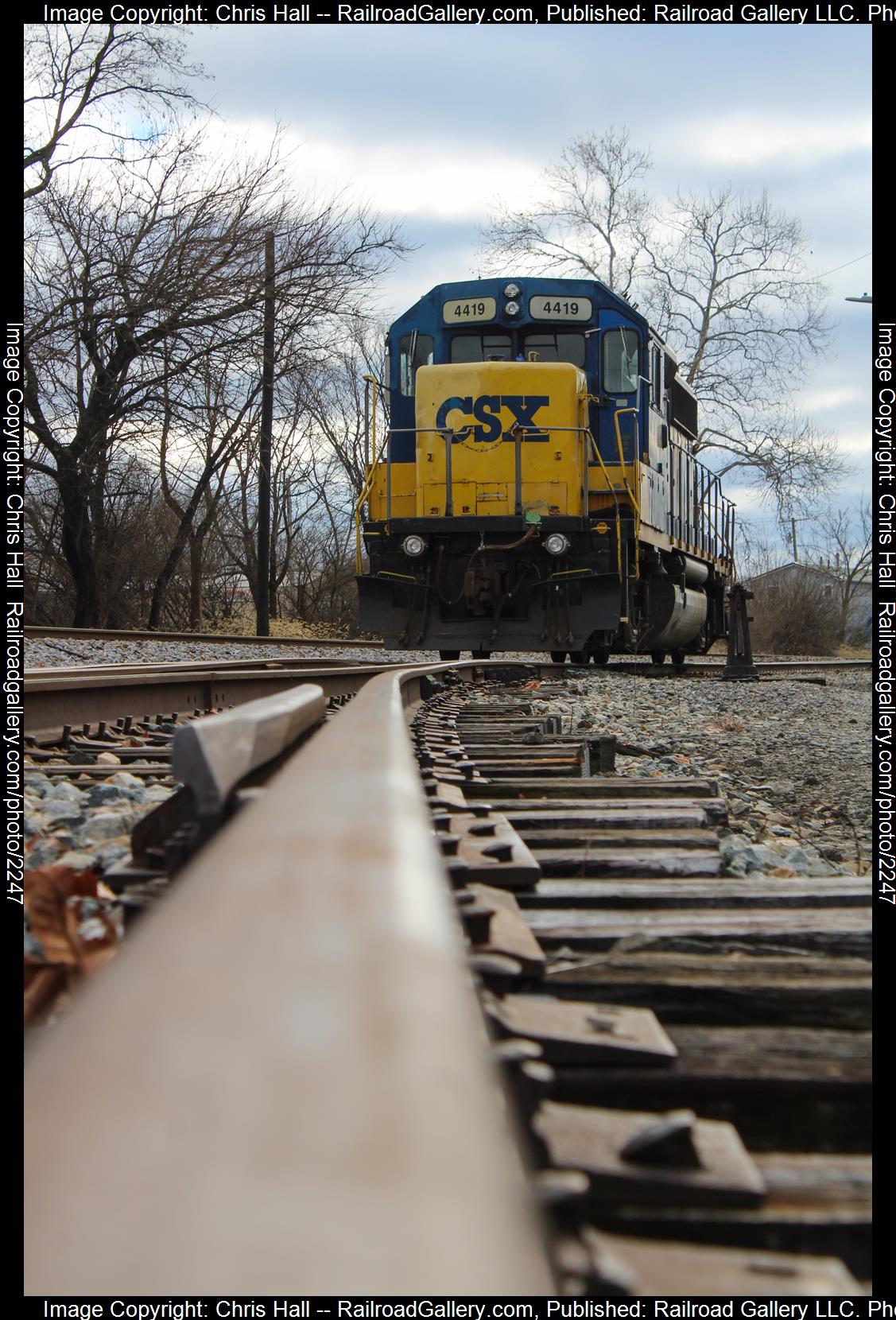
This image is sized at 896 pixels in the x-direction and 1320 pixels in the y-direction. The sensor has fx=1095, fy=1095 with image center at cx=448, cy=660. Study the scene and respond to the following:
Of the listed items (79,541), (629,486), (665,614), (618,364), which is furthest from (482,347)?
(79,541)

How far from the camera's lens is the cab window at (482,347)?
9.91 m

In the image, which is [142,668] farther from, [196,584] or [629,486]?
[196,584]

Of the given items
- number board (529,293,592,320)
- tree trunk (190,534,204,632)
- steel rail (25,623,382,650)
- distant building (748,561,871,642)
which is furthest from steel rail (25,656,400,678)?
distant building (748,561,871,642)

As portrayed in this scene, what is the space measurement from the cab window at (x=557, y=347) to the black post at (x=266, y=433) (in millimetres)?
7102

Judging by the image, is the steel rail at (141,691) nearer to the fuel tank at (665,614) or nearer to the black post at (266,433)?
the fuel tank at (665,614)

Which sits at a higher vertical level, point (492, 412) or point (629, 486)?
point (492, 412)

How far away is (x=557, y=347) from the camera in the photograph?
994 cm

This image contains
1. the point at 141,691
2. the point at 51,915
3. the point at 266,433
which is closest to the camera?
the point at 51,915

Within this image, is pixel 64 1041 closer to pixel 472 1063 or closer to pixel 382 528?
pixel 472 1063

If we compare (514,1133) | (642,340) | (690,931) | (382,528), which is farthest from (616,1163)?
(642,340)

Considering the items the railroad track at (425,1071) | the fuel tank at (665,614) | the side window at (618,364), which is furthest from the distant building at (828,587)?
the railroad track at (425,1071)

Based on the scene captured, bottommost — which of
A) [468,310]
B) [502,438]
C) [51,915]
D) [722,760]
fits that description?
[722,760]

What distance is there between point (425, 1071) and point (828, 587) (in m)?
31.4
